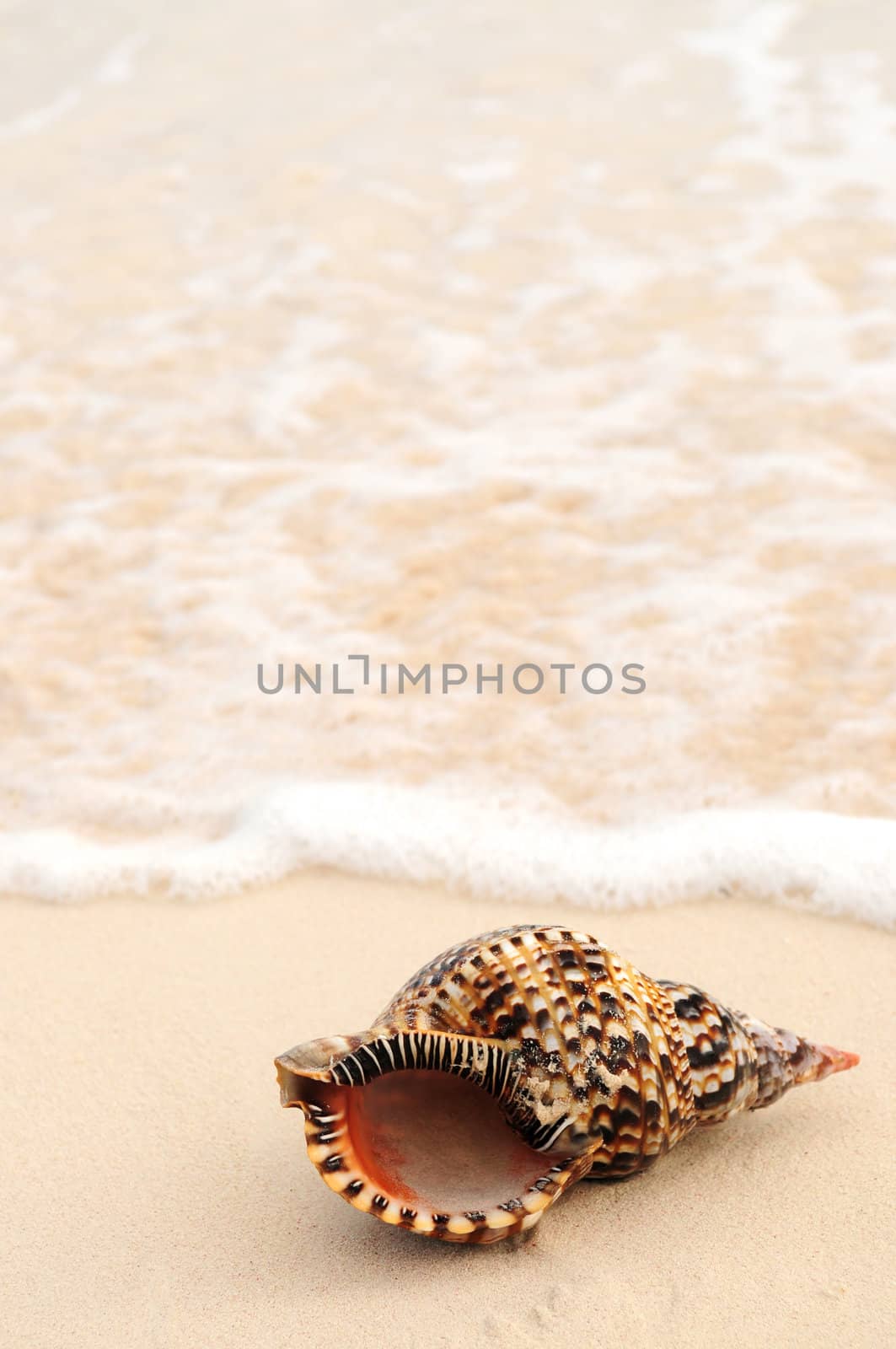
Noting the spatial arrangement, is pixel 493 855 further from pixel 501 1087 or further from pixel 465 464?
pixel 465 464

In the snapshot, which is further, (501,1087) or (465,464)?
(465,464)

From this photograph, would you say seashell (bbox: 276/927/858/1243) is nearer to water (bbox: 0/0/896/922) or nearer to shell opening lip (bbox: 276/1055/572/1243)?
shell opening lip (bbox: 276/1055/572/1243)

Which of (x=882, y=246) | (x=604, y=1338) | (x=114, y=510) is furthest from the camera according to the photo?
(x=882, y=246)

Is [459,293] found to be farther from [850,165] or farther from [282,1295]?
[282,1295]

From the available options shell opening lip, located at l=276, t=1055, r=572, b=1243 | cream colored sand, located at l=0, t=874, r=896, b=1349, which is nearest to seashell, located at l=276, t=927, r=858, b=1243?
shell opening lip, located at l=276, t=1055, r=572, b=1243

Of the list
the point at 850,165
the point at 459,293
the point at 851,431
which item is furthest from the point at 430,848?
the point at 850,165

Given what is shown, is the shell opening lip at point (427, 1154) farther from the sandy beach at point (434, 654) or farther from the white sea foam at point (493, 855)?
→ the white sea foam at point (493, 855)

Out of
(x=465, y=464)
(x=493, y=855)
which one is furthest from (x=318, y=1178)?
(x=465, y=464)

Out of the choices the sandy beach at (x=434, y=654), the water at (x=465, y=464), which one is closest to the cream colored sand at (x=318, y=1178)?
the sandy beach at (x=434, y=654)
